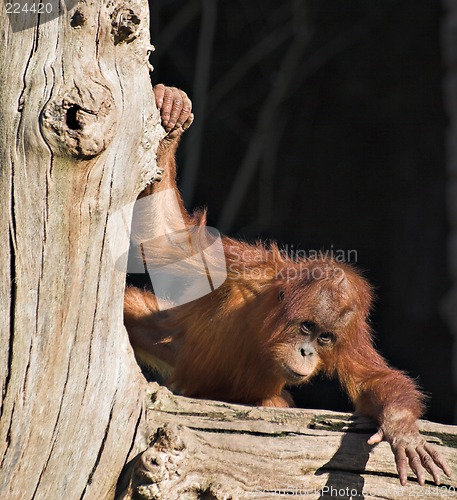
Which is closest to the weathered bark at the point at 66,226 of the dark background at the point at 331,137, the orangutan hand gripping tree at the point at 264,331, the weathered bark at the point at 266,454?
the weathered bark at the point at 266,454

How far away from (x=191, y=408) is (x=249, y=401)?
3.52 feet

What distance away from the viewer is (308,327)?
4.45 m

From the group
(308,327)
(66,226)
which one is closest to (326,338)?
(308,327)

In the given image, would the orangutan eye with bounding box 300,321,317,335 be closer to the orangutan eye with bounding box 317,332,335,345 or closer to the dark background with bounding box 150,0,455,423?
the orangutan eye with bounding box 317,332,335,345

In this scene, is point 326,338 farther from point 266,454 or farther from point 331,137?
point 331,137

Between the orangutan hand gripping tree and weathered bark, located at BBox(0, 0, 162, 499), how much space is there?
3.56ft

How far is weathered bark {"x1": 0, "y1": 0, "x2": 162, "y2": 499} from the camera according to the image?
291 cm

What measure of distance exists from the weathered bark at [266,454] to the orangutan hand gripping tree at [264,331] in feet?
1.34

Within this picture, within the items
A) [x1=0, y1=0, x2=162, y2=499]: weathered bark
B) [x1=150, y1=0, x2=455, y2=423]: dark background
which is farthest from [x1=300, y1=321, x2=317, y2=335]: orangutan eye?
[x1=150, y1=0, x2=455, y2=423]: dark background

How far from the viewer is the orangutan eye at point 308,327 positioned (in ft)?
14.6

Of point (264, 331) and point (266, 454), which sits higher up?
point (264, 331)

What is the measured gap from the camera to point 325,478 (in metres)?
3.60

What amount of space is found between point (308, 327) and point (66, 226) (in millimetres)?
1770

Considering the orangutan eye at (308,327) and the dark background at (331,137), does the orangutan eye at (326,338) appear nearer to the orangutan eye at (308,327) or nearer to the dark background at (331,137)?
the orangutan eye at (308,327)
